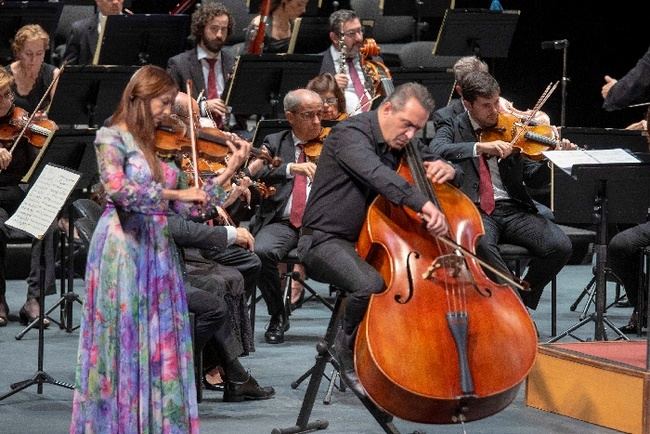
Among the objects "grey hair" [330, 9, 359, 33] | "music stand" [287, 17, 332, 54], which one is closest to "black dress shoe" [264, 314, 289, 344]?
"grey hair" [330, 9, 359, 33]

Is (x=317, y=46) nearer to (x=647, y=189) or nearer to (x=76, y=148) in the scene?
(x=76, y=148)

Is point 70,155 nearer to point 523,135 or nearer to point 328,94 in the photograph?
point 328,94

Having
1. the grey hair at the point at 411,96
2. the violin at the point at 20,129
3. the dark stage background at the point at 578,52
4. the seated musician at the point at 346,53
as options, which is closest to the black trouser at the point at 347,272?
the grey hair at the point at 411,96

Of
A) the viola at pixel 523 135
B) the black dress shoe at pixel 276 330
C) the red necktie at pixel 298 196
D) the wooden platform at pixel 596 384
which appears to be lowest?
the black dress shoe at pixel 276 330

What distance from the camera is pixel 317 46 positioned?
9.23 m

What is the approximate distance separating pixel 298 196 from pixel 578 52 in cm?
497

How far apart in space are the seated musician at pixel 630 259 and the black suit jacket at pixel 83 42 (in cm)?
374

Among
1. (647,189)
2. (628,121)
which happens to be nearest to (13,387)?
(647,189)

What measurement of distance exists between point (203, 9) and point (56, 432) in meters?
3.77

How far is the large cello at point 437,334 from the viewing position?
4.43 meters

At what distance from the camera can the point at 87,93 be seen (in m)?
7.67

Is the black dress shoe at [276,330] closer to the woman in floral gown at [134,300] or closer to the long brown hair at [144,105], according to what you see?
the woman in floral gown at [134,300]

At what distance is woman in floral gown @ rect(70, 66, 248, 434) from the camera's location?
4.59m

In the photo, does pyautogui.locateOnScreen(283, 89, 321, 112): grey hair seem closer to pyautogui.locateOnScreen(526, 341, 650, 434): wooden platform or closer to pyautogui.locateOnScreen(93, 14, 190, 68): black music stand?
pyautogui.locateOnScreen(93, 14, 190, 68): black music stand
